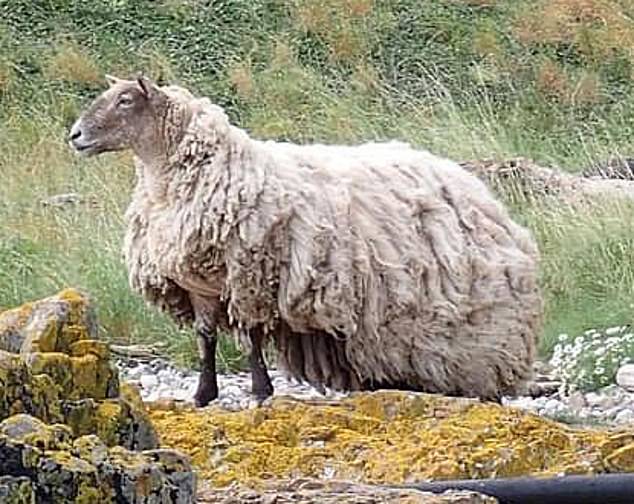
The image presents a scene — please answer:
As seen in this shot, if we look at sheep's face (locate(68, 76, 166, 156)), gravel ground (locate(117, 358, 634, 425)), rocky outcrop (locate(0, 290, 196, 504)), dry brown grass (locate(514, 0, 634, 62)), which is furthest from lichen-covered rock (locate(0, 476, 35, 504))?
dry brown grass (locate(514, 0, 634, 62))

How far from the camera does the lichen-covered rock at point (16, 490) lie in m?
1.73

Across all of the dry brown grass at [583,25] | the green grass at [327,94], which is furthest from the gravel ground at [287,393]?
the dry brown grass at [583,25]

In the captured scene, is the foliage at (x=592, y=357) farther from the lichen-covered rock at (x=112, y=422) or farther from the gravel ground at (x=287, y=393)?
the lichen-covered rock at (x=112, y=422)

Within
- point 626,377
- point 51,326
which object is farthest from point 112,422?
point 626,377

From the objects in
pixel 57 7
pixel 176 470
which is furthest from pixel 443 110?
pixel 176 470

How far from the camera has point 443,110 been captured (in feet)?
47.8

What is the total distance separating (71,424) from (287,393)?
550cm

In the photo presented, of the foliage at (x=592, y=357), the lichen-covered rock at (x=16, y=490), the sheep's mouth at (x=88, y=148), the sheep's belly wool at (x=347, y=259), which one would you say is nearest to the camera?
the lichen-covered rock at (x=16, y=490)

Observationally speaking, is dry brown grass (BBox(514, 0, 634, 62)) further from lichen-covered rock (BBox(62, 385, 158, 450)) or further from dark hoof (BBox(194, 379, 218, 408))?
lichen-covered rock (BBox(62, 385, 158, 450))

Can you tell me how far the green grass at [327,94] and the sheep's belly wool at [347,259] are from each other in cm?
192

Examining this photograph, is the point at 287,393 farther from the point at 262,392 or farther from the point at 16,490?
the point at 16,490

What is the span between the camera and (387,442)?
10.2 ft

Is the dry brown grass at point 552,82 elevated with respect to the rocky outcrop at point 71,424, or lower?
elevated

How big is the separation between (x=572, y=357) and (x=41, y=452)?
701 cm
